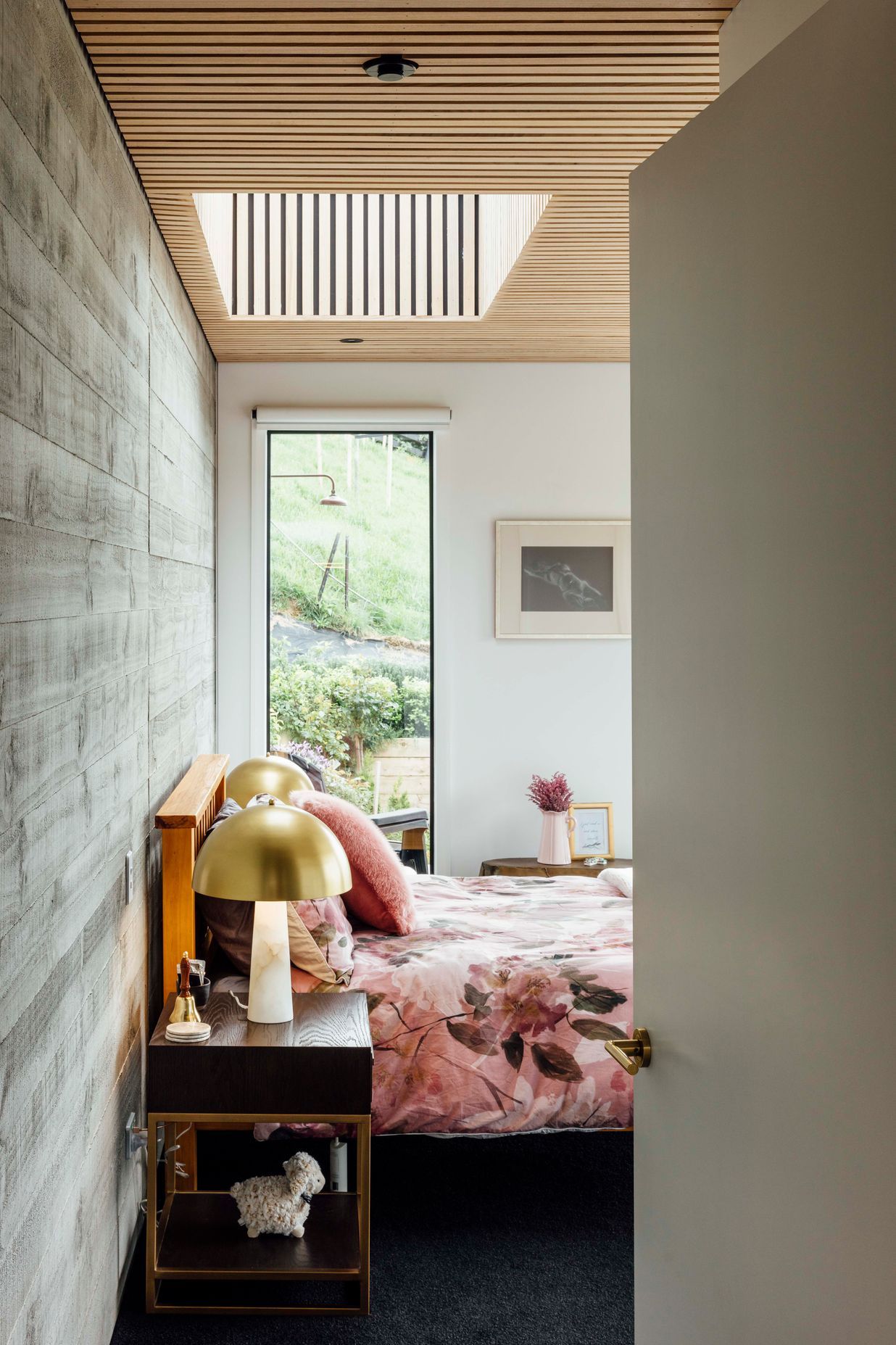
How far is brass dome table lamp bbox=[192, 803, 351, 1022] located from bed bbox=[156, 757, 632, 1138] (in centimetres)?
29

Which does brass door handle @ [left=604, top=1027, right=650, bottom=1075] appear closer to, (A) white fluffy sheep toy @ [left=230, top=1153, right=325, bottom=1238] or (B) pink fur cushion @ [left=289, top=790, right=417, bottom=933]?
(A) white fluffy sheep toy @ [left=230, top=1153, right=325, bottom=1238]

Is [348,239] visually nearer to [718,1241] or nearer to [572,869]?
[572,869]

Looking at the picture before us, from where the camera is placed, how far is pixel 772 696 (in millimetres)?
1044

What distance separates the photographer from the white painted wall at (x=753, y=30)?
1554 millimetres

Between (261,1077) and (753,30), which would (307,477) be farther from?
(753,30)

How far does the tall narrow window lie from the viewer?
15.6 ft

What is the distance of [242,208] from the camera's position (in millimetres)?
4059

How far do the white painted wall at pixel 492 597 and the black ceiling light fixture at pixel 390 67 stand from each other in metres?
2.72

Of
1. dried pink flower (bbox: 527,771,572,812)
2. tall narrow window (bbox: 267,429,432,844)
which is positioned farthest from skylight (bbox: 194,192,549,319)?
dried pink flower (bbox: 527,771,572,812)

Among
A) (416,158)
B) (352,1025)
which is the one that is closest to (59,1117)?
(352,1025)

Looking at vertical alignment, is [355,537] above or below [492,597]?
above

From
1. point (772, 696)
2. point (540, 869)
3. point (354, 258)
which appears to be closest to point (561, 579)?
point (540, 869)

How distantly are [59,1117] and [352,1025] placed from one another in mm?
774

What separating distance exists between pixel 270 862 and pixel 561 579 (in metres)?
2.84
